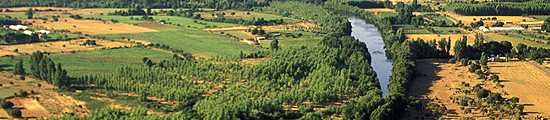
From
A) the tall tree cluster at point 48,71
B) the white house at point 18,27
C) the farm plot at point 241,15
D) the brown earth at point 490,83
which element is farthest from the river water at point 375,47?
the white house at point 18,27

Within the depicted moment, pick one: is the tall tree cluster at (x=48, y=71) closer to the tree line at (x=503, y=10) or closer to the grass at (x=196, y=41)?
the grass at (x=196, y=41)

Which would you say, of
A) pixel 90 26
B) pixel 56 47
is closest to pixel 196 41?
pixel 56 47

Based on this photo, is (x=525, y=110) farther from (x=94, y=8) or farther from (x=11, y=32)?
(x=94, y=8)

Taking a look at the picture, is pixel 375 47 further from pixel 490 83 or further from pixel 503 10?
pixel 503 10

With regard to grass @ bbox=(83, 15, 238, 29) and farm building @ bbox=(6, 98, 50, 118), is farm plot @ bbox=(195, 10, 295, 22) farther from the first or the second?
farm building @ bbox=(6, 98, 50, 118)

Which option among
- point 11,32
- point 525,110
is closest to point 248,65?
point 525,110

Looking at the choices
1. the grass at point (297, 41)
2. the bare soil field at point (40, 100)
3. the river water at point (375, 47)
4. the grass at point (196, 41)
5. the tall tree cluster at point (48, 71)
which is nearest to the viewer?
the bare soil field at point (40, 100)
